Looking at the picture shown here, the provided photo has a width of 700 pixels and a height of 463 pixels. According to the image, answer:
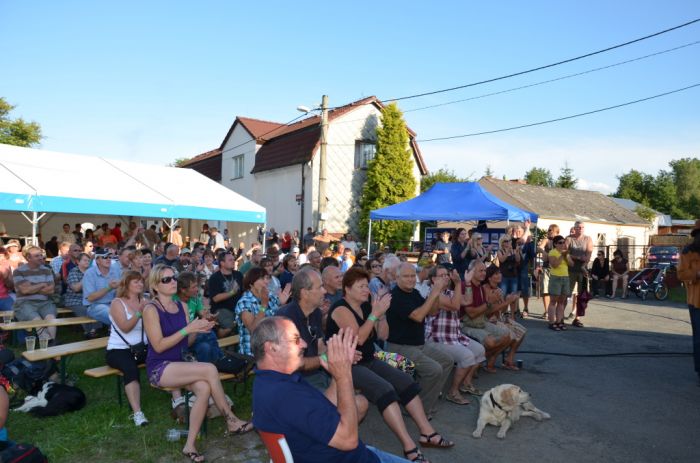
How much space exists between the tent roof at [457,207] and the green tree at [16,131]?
108ft

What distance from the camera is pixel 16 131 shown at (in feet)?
119

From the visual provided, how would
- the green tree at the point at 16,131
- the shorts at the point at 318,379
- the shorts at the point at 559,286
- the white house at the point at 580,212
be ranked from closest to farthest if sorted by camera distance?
the shorts at the point at 318,379 → the shorts at the point at 559,286 → the white house at the point at 580,212 → the green tree at the point at 16,131

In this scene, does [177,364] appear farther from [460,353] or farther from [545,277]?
[545,277]

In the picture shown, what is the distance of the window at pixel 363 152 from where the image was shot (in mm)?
23188

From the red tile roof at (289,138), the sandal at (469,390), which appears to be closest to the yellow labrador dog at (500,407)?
the sandal at (469,390)

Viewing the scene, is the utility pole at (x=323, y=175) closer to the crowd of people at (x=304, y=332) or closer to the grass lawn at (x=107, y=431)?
the crowd of people at (x=304, y=332)

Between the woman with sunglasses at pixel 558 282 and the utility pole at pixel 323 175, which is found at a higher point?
the utility pole at pixel 323 175

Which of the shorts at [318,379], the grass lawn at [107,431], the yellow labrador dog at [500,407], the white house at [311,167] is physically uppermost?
the white house at [311,167]

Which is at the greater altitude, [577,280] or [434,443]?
[577,280]

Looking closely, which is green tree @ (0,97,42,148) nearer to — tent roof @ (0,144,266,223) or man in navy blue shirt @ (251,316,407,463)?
tent roof @ (0,144,266,223)

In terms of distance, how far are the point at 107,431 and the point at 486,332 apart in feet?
14.1

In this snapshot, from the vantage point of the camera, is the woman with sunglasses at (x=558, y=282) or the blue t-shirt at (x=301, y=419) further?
the woman with sunglasses at (x=558, y=282)

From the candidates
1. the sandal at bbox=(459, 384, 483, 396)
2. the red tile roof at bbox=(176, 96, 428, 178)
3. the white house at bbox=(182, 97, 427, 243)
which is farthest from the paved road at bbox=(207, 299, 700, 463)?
the red tile roof at bbox=(176, 96, 428, 178)

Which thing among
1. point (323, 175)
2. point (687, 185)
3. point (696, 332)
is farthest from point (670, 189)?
point (696, 332)
